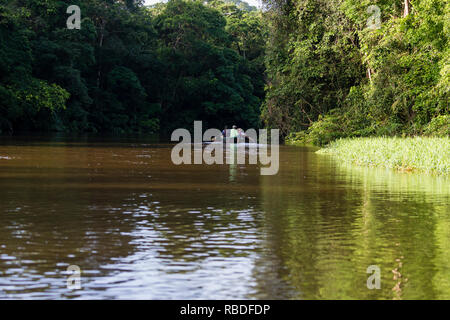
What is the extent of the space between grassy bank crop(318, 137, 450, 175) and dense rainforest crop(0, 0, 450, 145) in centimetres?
370

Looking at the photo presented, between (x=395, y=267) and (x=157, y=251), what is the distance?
115 inches

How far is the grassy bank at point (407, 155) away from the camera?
2447 centimetres

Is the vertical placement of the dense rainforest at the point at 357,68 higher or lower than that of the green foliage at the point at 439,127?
higher

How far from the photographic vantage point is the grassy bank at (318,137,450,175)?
24.5m

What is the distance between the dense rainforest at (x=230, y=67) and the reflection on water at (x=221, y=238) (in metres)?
15.7

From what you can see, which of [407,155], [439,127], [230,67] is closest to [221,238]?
[407,155]

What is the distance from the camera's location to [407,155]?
2638 centimetres

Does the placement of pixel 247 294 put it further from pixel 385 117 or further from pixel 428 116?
pixel 385 117

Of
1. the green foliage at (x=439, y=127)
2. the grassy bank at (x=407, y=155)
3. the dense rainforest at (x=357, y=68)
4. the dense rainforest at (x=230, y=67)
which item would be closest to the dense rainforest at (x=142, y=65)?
the dense rainforest at (x=230, y=67)

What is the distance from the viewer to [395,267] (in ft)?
29.2

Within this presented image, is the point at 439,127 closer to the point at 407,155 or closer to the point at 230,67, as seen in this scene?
the point at 407,155

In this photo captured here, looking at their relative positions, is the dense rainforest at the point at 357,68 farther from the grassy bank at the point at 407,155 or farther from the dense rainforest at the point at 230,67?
the grassy bank at the point at 407,155
